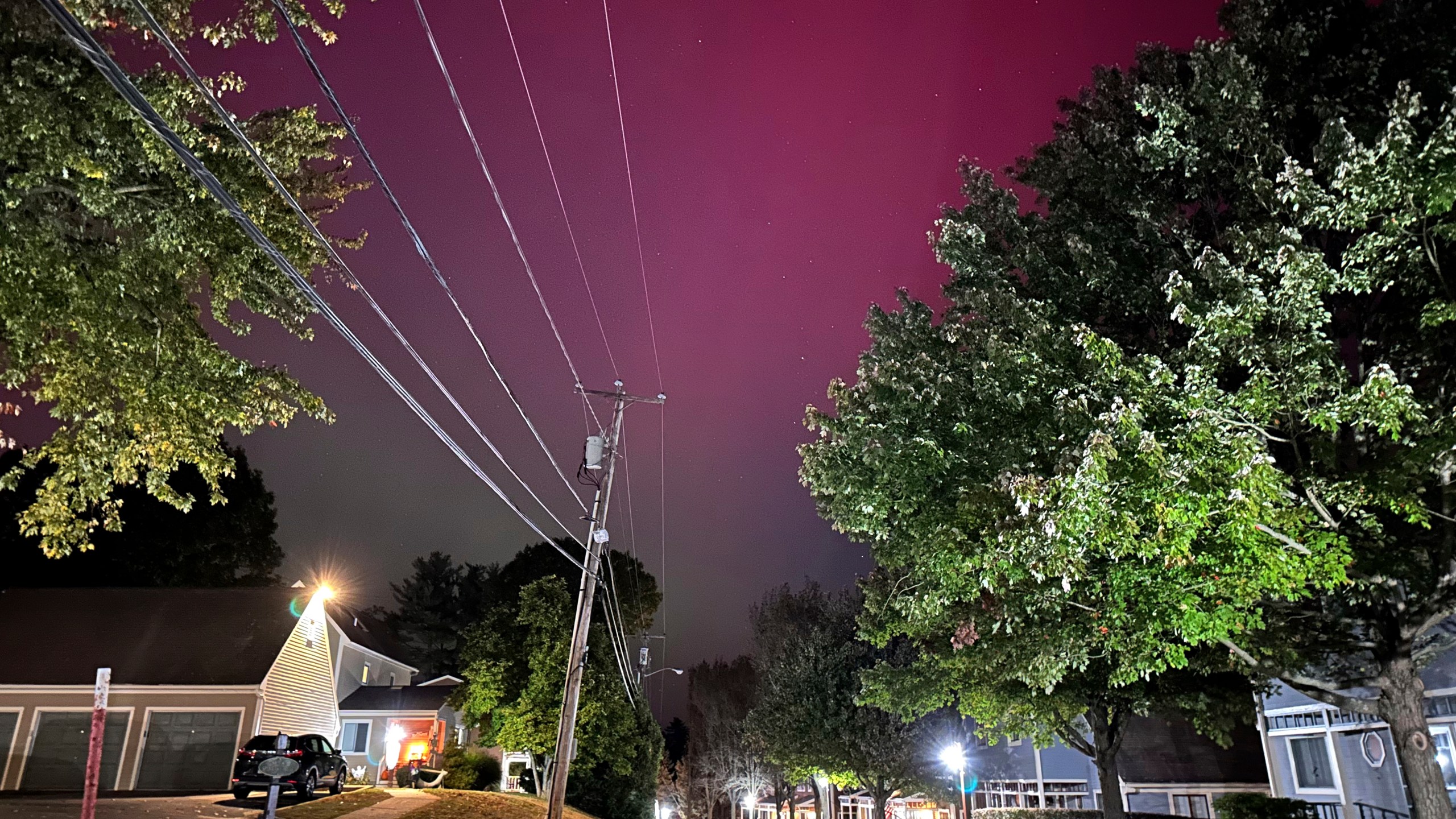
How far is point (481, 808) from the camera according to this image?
2145 cm

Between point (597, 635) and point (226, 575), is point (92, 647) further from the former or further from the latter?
point (226, 575)

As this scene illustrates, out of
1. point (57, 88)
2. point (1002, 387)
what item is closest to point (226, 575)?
point (57, 88)

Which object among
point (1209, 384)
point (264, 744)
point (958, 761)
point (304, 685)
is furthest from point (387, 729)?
point (1209, 384)

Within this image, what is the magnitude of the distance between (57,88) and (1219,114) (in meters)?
14.1

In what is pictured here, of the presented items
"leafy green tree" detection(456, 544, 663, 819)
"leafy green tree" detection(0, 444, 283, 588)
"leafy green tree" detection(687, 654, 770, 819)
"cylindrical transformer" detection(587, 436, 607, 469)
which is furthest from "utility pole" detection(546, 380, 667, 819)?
"leafy green tree" detection(687, 654, 770, 819)

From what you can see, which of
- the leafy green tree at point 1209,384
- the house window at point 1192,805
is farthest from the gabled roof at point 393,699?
the leafy green tree at point 1209,384

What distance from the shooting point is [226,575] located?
51.4 m

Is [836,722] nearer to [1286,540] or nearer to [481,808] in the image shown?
[481,808]

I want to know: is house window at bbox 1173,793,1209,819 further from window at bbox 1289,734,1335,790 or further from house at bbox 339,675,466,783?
house at bbox 339,675,466,783

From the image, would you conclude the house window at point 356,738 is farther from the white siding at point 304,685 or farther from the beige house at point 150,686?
the beige house at point 150,686

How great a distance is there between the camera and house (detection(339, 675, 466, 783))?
129 ft

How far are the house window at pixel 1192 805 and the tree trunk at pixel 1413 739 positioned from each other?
20.5 meters

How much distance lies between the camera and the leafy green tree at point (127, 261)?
909 centimetres

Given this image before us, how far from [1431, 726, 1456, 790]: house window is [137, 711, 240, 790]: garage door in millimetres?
30238
